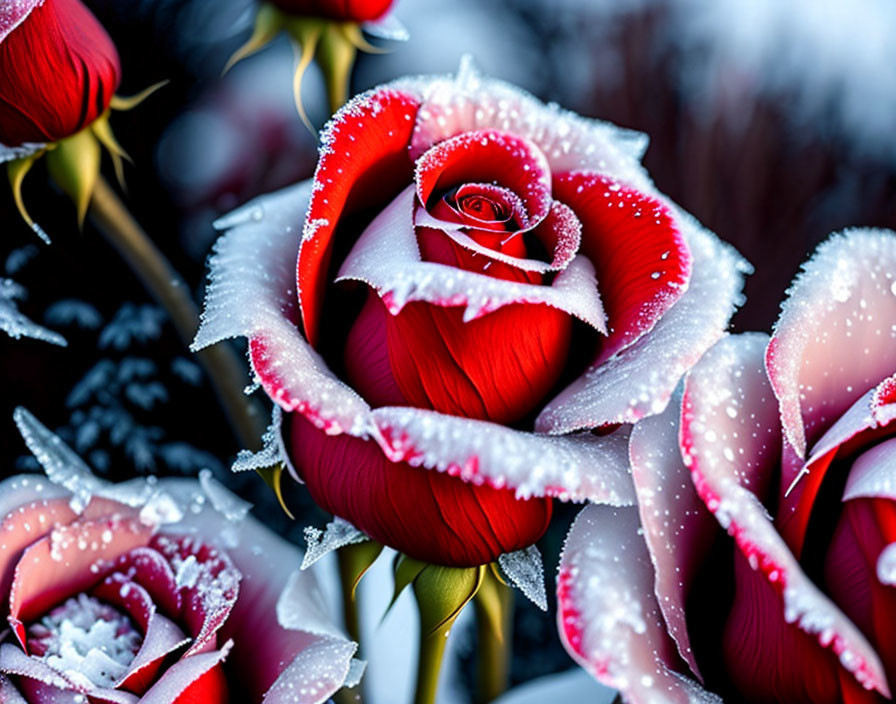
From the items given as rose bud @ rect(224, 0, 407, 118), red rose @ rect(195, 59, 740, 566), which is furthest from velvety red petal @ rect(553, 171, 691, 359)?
rose bud @ rect(224, 0, 407, 118)

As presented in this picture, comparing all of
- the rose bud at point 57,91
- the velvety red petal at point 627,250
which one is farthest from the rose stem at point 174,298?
the velvety red petal at point 627,250

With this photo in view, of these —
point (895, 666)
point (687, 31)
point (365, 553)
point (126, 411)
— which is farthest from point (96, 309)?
point (687, 31)

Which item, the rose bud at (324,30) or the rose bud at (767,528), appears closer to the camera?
the rose bud at (767,528)

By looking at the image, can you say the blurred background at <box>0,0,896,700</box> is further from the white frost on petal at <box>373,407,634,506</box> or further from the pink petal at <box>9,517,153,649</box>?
the white frost on petal at <box>373,407,634,506</box>

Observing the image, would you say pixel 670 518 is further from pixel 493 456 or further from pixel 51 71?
pixel 51 71

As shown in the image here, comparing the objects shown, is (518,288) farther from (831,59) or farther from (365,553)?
(831,59)

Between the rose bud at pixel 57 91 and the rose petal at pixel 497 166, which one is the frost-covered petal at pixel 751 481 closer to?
the rose petal at pixel 497 166

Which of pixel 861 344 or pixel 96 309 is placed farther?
pixel 96 309
